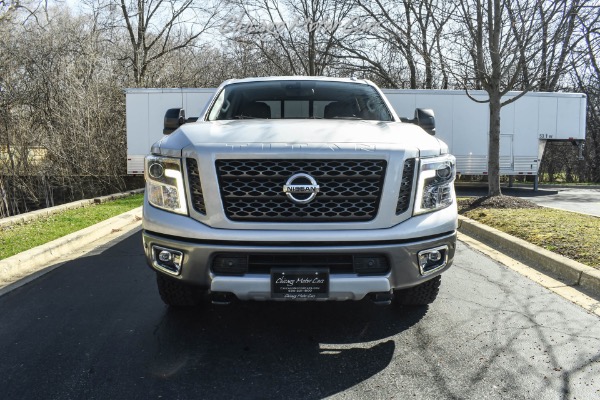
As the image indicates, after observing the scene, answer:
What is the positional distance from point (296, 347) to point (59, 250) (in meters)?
4.24

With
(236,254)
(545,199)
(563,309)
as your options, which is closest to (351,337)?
(236,254)

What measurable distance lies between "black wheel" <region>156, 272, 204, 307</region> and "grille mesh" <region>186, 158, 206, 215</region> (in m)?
0.83

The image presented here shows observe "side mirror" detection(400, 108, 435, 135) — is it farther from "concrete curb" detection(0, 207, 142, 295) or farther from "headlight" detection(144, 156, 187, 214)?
"concrete curb" detection(0, 207, 142, 295)

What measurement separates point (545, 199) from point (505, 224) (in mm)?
6745

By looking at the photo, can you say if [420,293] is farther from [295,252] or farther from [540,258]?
[540,258]

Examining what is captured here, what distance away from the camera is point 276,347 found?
335cm

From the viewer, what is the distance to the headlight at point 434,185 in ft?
10.5

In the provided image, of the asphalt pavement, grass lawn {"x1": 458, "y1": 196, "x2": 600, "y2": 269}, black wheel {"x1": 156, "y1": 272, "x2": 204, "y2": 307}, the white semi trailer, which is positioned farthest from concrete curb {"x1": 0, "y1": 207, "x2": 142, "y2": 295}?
the white semi trailer

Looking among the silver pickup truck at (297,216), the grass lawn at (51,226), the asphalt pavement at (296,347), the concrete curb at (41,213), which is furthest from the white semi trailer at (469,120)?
the silver pickup truck at (297,216)

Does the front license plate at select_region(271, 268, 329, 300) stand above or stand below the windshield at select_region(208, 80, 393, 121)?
below

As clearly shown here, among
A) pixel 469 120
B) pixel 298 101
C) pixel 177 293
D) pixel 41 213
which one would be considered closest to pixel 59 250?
pixel 41 213

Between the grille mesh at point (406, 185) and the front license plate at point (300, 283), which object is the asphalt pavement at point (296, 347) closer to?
the front license plate at point (300, 283)

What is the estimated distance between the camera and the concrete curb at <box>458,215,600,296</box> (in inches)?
185

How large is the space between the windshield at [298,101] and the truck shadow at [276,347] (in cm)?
181
